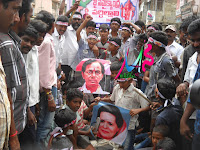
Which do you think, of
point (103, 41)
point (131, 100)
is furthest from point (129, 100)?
point (103, 41)

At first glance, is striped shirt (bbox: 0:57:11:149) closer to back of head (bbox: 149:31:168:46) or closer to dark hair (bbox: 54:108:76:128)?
dark hair (bbox: 54:108:76:128)

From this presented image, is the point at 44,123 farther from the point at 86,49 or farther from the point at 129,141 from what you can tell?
the point at 86,49

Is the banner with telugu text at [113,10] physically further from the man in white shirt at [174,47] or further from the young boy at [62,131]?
the young boy at [62,131]

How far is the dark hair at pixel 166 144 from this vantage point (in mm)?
2668

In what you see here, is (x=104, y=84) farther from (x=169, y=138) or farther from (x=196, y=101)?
(x=196, y=101)

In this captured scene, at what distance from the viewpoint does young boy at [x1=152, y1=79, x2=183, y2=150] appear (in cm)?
298

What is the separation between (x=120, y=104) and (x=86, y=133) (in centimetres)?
70

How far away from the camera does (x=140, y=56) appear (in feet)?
15.8

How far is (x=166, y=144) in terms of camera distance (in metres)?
2.69

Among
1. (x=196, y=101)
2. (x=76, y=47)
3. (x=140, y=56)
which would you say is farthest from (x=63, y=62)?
(x=196, y=101)

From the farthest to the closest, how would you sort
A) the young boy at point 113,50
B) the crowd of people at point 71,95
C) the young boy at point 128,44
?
the young boy at point 113,50
the young boy at point 128,44
the crowd of people at point 71,95

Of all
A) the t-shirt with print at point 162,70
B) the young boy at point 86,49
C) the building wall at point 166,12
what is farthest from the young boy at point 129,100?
the building wall at point 166,12

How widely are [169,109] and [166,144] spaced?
548 millimetres

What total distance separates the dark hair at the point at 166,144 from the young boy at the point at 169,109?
0.87ft
